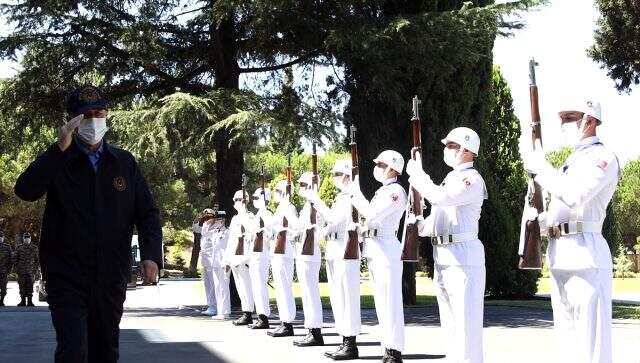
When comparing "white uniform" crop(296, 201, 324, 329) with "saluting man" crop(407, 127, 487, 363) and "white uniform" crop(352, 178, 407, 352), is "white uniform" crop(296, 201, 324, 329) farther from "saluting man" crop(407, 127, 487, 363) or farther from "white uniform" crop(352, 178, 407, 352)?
"saluting man" crop(407, 127, 487, 363)

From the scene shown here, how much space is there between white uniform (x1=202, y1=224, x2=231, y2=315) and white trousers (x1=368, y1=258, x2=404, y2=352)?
869cm

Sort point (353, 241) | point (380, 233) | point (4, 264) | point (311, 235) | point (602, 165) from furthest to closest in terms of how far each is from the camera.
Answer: point (4, 264), point (311, 235), point (353, 241), point (380, 233), point (602, 165)

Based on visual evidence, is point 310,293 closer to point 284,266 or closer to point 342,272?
point 284,266

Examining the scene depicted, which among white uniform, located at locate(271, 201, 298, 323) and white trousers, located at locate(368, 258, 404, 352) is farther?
white uniform, located at locate(271, 201, 298, 323)

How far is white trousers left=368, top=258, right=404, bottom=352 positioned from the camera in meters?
10.7

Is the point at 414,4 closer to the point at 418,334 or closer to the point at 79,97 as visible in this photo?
the point at 418,334

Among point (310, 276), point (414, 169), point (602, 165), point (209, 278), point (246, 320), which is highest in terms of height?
point (414, 169)

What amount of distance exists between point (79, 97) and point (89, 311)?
1238 mm

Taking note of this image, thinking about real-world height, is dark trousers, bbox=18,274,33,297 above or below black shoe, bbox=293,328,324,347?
above

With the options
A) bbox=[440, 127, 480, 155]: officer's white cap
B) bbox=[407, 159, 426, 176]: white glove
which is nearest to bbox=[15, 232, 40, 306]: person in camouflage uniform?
bbox=[407, 159, 426, 176]: white glove

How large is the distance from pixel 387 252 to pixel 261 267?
18.9 feet

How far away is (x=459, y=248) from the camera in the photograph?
855 cm

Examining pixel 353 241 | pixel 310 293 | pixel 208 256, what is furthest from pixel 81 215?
pixel 208 256

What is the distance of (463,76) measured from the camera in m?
22.0
